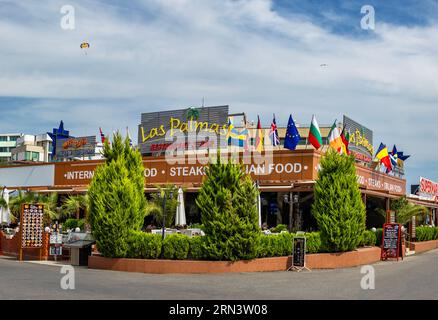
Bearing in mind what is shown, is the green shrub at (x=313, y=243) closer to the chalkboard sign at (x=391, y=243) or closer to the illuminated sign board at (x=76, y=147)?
the chalkboard sign at (x=391, y=243)

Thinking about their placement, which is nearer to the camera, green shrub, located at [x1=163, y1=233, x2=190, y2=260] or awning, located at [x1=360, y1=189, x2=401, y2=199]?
green shrub, located at [x1=163, y1=233, x2=190, y2=260]

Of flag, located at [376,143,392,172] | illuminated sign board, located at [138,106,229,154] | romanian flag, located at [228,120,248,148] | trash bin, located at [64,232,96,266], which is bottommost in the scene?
trash bin, located at [64,232,96,266]

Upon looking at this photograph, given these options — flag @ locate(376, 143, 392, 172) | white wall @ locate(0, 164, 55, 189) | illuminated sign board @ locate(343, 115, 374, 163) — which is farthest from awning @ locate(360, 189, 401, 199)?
white wall @ locate(0, 164, 55, 189)

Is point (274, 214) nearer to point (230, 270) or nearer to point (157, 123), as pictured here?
point (157, 123)

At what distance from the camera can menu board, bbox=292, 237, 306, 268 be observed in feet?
64.4

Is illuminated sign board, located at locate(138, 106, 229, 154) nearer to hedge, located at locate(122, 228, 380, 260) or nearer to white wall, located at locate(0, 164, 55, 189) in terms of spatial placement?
white wall, located at locate(0, 164, 55, 189)

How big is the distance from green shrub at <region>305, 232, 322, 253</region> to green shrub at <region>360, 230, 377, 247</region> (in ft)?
12.0

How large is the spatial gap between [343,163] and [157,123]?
17.0 metres

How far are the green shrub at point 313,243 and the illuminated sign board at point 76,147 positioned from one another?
26116 mm

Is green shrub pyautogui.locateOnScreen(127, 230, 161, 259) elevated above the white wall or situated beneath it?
situated beneath

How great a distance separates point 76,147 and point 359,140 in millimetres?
20848

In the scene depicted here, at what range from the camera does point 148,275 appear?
17.9 meters

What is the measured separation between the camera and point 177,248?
18.8m

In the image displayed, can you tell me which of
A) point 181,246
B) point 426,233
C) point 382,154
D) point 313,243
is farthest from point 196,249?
point 382,154
